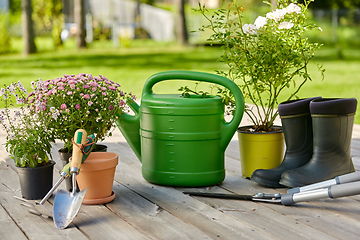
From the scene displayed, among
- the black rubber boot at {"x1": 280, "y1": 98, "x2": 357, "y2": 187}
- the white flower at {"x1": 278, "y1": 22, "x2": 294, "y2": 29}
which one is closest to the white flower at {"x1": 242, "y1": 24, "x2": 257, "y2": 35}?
the white flower at {"x1": 278, "y1": 22, "x2": 294, "y2": 29}

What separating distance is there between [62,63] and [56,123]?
284 inches

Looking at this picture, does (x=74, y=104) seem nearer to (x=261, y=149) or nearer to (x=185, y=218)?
(x=185, y=218)

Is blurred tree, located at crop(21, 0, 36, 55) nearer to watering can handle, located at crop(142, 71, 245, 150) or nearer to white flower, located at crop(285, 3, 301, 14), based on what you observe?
watering can handle, located at crop(142, 71, 245, 150)

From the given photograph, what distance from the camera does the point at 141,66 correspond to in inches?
341

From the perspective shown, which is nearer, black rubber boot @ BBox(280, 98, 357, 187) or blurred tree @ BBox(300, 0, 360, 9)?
black rubber boot @ BBox(280, 98, 357, 187)

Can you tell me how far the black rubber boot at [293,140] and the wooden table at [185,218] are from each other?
7cm

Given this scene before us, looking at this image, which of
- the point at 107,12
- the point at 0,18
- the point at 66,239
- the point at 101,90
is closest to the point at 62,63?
the point at 0,18

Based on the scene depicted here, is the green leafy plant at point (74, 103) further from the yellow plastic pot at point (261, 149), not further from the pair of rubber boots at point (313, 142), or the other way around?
the pair of rubber boots at point (313, 142)

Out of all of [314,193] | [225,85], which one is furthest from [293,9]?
[314,193]

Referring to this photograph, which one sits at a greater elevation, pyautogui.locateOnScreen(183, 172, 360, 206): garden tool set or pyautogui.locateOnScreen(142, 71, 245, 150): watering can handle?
pyautogui.locateOnScreen(142, 71, 245, 150): watering can handle

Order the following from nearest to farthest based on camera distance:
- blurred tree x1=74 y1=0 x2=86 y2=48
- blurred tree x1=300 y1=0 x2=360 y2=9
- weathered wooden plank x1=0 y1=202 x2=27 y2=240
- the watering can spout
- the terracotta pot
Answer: weathered wooden plank x1=0 y1=202 x2=27 y2=240 < the terracotta pot < the watering can spout < blurred tree x1=74 y1=0 x2=86 y2=48 < blurred tree x1=300 y1=0 x2=360 y2=9

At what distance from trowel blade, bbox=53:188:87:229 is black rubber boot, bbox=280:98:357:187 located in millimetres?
970

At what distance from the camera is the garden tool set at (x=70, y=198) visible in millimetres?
1785

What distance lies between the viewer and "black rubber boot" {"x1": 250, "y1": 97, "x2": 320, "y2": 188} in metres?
2.22
